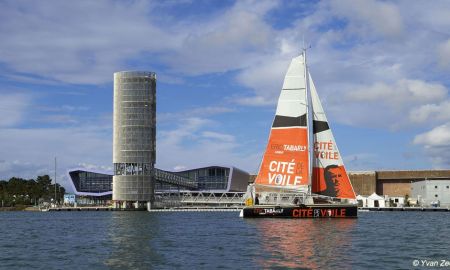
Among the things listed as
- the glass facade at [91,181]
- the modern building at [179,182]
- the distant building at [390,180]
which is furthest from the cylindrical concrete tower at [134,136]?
the distant building at [390,180]

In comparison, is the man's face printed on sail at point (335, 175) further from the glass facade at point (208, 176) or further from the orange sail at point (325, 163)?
the glass facade at point (208, 176)

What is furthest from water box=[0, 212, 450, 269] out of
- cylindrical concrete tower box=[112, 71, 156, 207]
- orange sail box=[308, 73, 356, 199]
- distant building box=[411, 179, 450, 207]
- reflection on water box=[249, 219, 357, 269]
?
distant building box=[411, 179, 450, 207]

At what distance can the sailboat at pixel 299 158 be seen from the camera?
63.4m

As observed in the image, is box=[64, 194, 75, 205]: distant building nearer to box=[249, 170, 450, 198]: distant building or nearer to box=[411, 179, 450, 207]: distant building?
box=[249, 170, 450, 198]: distant building

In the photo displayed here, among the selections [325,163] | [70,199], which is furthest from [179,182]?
[325,163]

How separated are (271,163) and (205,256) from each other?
30473 mm

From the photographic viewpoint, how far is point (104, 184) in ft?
594

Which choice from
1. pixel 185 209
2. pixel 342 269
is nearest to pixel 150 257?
pixel 342 269

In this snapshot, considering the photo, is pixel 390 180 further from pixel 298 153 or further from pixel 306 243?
pixel 306 243

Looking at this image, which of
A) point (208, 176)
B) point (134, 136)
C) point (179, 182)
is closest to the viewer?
point (134, 136)

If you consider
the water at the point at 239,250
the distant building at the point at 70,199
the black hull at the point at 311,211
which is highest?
the black hull at the point at 311,211

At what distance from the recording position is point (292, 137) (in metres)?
63.7

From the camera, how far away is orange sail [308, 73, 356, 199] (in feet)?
208

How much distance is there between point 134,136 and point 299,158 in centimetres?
9023
